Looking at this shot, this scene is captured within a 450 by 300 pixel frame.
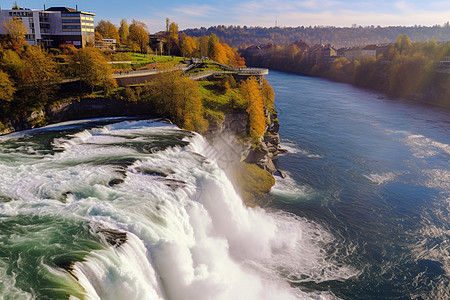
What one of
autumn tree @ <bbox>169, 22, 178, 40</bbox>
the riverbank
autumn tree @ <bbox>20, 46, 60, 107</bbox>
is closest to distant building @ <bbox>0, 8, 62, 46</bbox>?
autumn tree @ <bbox>20, 46, 60, 107</bbox>

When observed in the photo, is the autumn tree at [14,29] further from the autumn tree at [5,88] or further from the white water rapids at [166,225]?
the white water rapids at [166,225]

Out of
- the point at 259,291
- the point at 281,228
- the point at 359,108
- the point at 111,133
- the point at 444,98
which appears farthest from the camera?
the point at 444,98

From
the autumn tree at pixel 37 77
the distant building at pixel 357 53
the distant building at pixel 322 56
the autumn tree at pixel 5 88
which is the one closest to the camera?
the autumn tree at pixel 5 88

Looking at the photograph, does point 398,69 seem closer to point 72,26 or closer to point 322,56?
point 322,56

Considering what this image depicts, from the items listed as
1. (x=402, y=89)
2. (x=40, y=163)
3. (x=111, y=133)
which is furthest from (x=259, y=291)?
(x=402, y=89)

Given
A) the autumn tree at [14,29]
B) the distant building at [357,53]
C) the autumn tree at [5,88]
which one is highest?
the distant building at [357,53]

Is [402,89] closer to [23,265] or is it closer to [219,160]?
[219,160]

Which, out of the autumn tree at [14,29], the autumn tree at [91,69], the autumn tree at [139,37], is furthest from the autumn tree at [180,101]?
the autumn tree at [139,37]

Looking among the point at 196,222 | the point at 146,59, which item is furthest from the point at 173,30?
the point at 196,222
